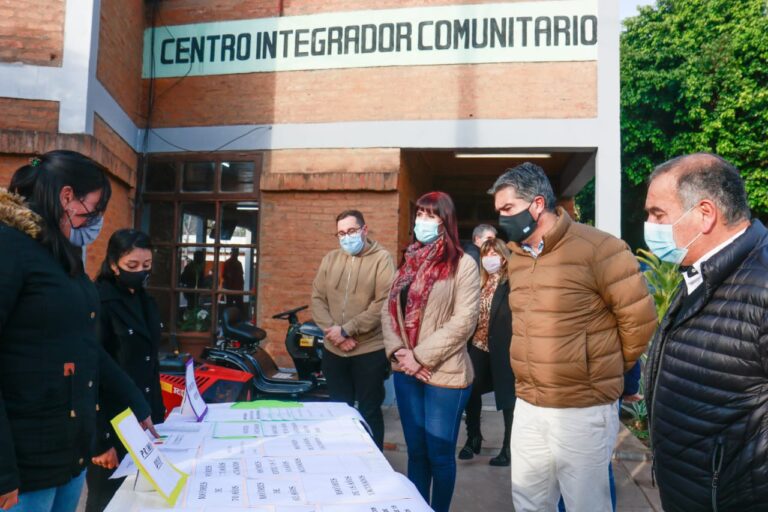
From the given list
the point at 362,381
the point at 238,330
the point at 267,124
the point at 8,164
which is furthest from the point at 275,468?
the point at 267,124

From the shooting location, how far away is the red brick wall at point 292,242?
689 cm

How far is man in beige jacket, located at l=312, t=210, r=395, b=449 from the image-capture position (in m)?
3.87

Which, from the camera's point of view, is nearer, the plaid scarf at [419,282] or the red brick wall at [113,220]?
the plaid scarf at [419,282]

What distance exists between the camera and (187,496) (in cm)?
135

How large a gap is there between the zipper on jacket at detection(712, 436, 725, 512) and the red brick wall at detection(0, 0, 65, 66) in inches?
281

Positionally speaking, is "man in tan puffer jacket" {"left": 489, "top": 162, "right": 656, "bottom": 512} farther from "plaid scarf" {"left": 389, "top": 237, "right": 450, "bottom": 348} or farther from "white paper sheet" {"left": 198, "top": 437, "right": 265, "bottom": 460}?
"white paper sheet" {"left": 198, "top": 437, "right": 265, "bottom": 460}

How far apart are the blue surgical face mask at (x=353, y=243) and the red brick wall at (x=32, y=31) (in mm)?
4544

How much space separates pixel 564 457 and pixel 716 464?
2.54 feet

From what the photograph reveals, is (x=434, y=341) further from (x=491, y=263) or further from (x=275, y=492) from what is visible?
Answer: (x=491, y=263)

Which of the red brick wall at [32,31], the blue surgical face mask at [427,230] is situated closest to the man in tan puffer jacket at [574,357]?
the blue surgical face mask at [427,230]

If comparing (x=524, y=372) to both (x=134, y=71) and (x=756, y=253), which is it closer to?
(x=756, y=253)

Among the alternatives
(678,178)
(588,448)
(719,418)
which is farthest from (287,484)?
(678,178)

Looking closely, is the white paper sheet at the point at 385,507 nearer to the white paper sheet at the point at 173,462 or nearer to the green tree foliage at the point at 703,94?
the white paper sheet at the point at 173,462

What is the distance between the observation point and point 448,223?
3074 mm
